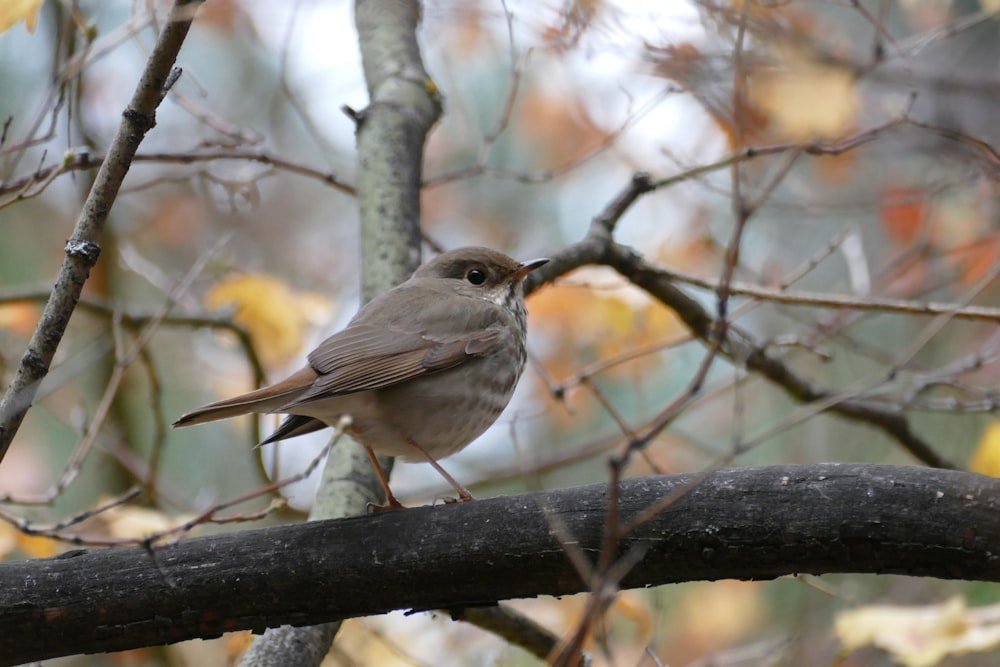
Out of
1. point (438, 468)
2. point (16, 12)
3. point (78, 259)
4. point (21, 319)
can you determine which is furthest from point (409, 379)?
point (21, 319)

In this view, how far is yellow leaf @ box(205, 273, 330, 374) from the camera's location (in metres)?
5.54

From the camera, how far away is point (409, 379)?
3369mm

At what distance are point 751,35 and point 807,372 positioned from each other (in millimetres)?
3448

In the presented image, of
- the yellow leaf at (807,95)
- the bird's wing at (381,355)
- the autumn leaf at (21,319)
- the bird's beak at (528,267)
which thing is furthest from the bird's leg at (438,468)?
the autumn leaf at (21,319)

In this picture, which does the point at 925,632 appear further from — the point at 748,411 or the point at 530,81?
the point at 530,81

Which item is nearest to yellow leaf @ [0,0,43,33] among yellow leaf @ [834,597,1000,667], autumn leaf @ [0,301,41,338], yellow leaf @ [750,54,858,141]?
autumn leaf @ [0,301,41,338]

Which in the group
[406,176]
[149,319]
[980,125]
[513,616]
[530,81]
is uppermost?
[530,81]

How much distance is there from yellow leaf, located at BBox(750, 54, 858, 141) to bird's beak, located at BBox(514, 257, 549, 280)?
209 cm

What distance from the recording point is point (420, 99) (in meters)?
4.82

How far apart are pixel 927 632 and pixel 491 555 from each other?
213 cm

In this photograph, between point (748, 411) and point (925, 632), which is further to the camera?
point (748, 411)

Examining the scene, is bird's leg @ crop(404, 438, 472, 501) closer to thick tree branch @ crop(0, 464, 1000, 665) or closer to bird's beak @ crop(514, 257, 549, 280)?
thick tree branch @ crop(0, 464, 1000, 665)

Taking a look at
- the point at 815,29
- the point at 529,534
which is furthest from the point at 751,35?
the point at 529,534

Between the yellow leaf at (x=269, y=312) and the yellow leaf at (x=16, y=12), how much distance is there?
230 cm
